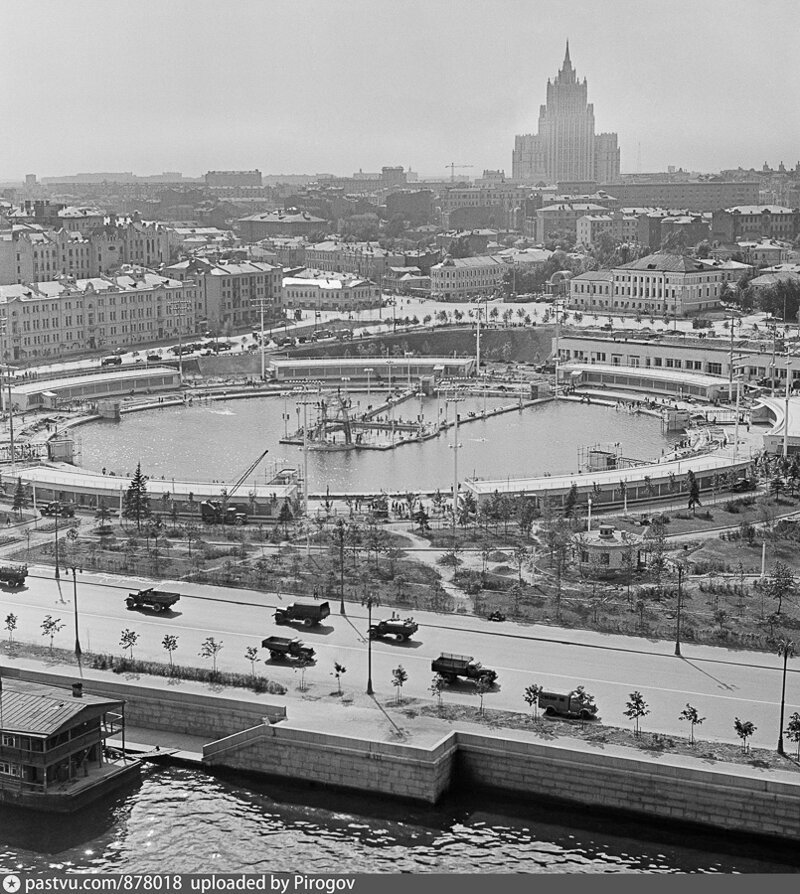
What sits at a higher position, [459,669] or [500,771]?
[459,669]

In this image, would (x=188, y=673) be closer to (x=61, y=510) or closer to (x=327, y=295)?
(x=61, y=510)

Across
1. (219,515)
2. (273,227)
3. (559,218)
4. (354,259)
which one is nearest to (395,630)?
(219,515)

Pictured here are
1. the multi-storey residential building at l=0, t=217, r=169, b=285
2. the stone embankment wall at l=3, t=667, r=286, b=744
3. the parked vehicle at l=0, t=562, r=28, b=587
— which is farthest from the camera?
the multi-storey residential building at l=0, t=217, r=169, b=285

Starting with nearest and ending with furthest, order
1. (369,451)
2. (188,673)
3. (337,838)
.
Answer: (337,838), (188,673), (369,451)

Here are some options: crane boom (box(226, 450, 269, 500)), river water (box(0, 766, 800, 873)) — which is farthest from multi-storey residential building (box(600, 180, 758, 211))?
river water (box(0, 766, 800, 873))

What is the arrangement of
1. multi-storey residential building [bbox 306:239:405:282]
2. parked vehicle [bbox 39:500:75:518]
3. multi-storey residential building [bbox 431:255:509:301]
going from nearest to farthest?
parked vehicle [bbox 39:500:75:518]
multi-storey residential building [bbox 431:255:509:301]
multi-storey residential building [bbox 306:239:405:282]

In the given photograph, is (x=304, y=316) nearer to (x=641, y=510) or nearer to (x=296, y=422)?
(x=296, y=422)

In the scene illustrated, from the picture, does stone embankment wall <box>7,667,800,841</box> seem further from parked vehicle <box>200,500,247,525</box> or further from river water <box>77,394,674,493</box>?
river water <box>77,394,674,493</box>
